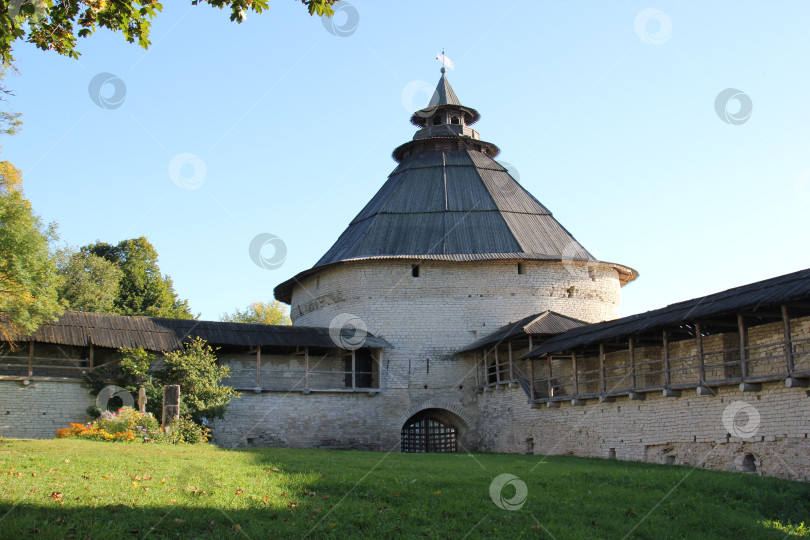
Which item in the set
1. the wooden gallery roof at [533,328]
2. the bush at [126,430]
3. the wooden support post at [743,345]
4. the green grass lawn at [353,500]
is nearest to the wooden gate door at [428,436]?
the wooden gallery roof at [533,328]

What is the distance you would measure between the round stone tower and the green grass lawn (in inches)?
452

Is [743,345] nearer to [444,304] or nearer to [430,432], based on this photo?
[444,304]

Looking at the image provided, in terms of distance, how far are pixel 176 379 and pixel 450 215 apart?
12082 millimetres

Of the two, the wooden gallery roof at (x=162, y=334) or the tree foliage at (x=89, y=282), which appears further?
the tree foliage at (x=89, y=282)

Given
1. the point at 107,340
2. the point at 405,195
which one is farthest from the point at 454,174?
the point at 107,340

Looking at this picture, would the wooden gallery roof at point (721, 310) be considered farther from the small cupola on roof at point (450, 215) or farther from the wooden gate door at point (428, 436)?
the wooden gate door at point (428, 436)

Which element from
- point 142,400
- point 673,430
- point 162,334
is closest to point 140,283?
point 162,334

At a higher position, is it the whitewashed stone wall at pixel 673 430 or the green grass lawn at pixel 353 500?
the whitewashed stone wall at pixel 673 430

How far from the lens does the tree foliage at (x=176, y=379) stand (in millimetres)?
20484

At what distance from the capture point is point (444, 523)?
32.2ft

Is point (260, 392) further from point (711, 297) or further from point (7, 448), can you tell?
point (711, 297)

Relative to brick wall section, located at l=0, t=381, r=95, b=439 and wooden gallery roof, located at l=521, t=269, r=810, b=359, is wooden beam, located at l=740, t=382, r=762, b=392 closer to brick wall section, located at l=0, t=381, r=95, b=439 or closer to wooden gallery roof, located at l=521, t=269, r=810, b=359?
wooden gallery roof, located at l=521, t=269, r=810, b=359

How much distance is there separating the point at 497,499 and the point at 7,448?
29.9 feet

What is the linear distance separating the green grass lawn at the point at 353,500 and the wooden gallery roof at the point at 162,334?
7.11 meters
